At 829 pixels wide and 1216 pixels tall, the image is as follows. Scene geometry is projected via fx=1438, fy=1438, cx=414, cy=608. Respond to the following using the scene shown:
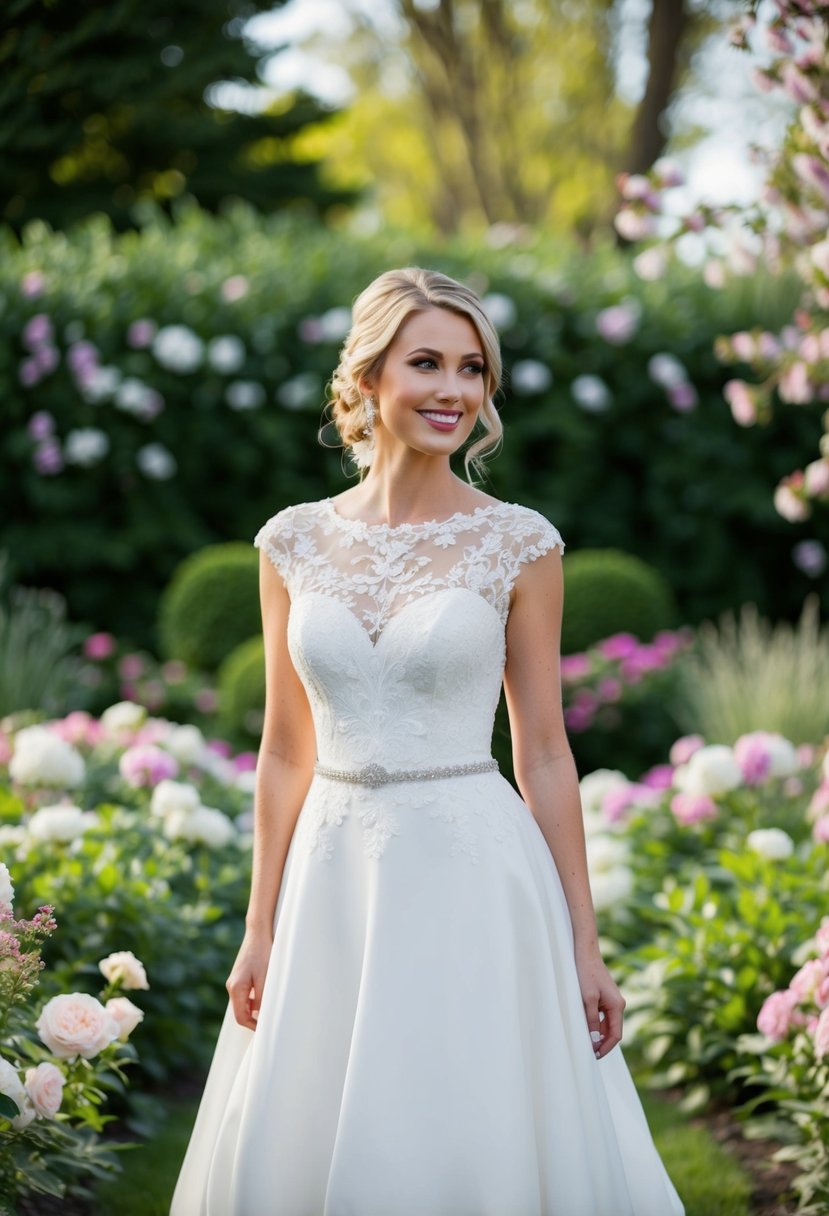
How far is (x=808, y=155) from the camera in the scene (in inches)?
168

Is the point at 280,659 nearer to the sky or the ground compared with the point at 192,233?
nearer to the ground

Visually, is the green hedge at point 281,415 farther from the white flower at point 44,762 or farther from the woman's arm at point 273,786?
the woman's arm at point 273,786

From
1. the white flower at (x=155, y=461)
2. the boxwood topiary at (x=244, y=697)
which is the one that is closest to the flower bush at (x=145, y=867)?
the boxwood topiary at (x=244, y=697)

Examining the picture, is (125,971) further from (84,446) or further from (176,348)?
(176,348)

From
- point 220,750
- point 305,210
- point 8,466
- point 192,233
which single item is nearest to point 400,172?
point 305,210

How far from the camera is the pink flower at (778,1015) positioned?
3.53 m

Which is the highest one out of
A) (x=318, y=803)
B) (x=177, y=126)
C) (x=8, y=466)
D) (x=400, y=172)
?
(x=400, y=172)

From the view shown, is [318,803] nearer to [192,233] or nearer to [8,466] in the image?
[8,466]

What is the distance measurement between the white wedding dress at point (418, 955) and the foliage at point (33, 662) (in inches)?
175

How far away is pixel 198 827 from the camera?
4.60 meters

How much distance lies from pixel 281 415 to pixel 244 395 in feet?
1.17

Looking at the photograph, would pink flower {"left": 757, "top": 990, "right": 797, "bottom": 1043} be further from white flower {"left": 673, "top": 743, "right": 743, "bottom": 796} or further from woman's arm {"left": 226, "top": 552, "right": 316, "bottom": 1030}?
white flower {"left": 673, "top": 743, "right": 743, "bottom": 796}

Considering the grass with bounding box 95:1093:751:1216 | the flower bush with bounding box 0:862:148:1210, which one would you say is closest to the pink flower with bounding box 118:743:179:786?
the grass with bounding box 95:1093:751:1216

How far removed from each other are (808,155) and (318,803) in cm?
262
